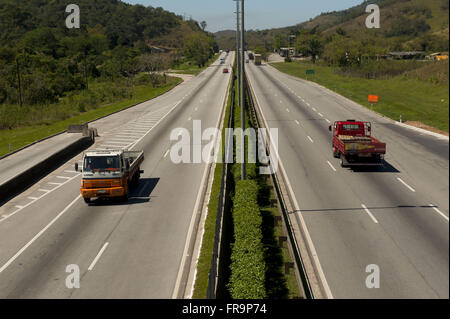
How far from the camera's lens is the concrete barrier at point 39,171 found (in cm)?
2425

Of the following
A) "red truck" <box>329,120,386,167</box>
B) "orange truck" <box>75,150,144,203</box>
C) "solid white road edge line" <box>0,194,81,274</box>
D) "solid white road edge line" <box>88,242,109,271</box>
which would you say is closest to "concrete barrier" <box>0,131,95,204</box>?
"solid white road edge line" <box>0,194,81,274</box>

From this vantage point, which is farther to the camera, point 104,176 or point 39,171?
point 39,171

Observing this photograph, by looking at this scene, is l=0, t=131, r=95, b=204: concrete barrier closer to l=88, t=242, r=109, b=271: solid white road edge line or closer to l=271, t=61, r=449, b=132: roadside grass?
l=88, t=242, r=109, b=271: solid white road edge line

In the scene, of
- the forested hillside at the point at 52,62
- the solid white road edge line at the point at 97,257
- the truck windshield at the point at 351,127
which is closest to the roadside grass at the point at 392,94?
the truck windshield at the point at 351,127

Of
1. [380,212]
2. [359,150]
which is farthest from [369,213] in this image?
[359,150]

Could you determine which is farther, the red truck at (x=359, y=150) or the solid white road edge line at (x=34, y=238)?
the red truck at (x=359, y=150)

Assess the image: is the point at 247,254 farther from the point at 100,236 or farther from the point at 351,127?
the point at 351,127

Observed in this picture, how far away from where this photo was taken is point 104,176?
21.2m

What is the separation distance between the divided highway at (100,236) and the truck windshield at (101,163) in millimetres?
2035

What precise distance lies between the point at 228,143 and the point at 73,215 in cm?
1420

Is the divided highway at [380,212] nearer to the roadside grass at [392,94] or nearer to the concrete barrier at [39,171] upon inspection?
the roadside grass at [392,94]

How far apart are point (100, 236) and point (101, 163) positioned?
16.2 feet

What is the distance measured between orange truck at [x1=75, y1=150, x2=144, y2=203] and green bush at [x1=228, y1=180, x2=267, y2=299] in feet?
20.9

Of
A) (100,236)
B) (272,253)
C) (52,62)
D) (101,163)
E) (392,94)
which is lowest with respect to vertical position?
(272,253)
